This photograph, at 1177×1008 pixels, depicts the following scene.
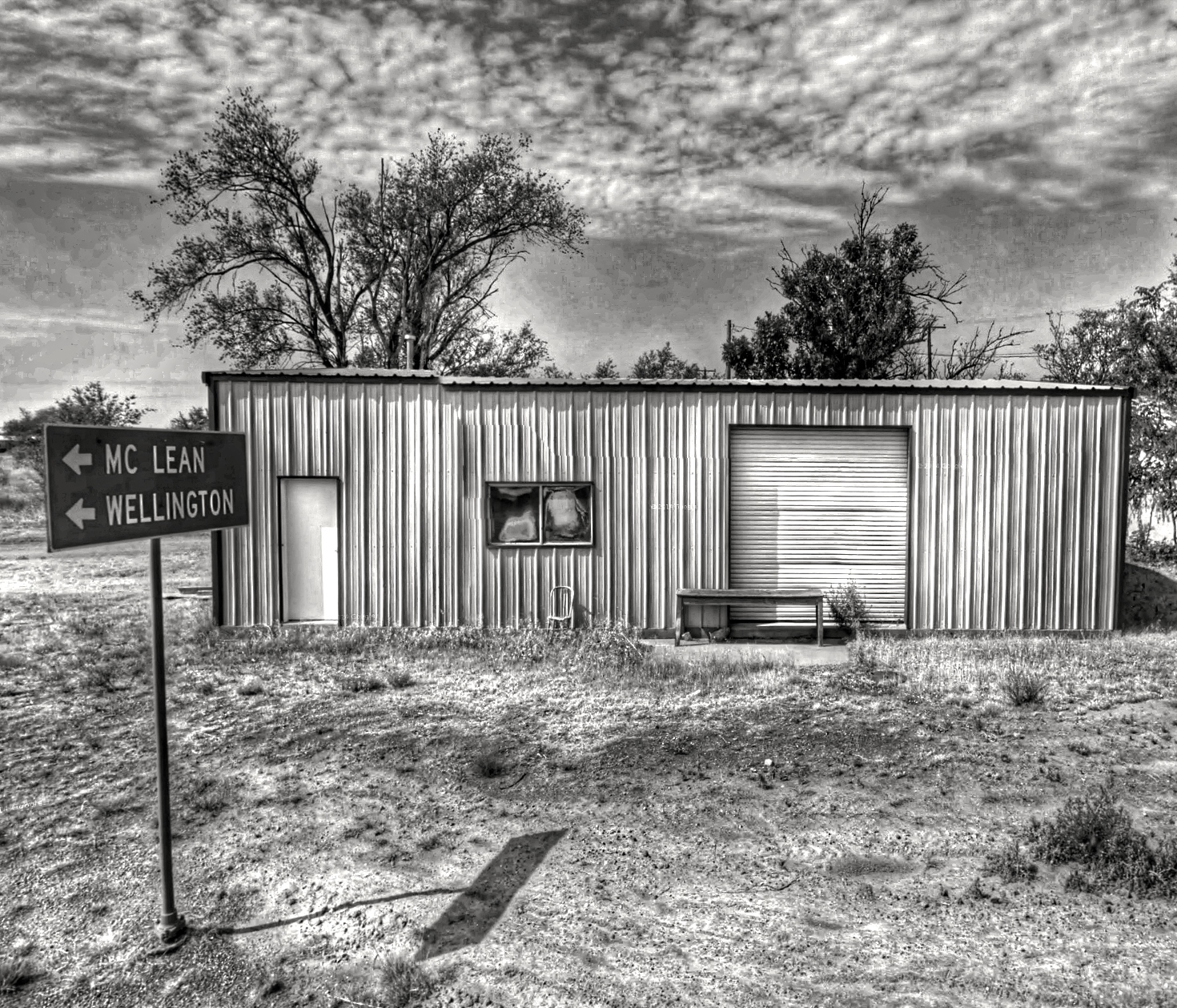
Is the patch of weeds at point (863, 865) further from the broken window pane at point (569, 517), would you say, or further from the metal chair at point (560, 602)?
the broken window pane at point (569, 517)

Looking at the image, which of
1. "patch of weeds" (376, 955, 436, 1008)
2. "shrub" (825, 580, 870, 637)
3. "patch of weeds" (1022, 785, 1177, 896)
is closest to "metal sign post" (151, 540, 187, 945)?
"patch of weeds" (376, 955, 436, 1008)

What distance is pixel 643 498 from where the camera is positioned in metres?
11.3

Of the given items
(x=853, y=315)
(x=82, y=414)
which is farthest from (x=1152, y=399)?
(x=82, y=414)

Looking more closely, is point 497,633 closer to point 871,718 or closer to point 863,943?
point 871,718

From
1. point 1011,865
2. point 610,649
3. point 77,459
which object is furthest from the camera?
point 610,649

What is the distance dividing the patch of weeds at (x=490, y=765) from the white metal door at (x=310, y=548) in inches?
231

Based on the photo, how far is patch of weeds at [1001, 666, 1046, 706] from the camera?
7719 mm

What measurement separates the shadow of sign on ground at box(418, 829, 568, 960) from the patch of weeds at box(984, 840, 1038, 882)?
2.75m

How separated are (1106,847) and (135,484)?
19.4ft

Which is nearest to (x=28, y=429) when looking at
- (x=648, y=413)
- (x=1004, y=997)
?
(x=648, y=413)

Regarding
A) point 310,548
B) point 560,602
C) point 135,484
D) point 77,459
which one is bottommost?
point 560,602

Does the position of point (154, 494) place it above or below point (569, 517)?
above

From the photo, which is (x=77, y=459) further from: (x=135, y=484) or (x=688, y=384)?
(x=688, y=384)

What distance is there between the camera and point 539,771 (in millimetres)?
6172
